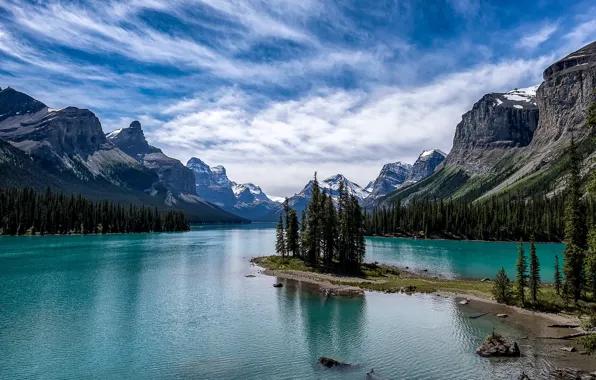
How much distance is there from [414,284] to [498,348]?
3520 centimetres

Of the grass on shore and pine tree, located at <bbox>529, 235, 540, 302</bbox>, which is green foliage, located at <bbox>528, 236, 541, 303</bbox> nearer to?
pine tree, located at <bbox>529, 235, 540, 302</bbox>

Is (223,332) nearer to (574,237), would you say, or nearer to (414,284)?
(414,284)

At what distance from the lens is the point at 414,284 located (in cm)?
6950

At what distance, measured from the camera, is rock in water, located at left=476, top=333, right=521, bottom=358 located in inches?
1344

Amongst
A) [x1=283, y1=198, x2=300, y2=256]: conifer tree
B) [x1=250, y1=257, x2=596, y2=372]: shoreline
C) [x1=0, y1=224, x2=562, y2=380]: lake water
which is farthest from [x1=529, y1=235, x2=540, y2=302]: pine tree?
[x1=283, y1=198, x2=300, y2=256]: conifer tree

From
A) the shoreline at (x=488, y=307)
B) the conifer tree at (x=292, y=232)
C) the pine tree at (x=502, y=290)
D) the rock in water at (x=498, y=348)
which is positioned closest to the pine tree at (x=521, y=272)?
the pine tree at (x=502, y=290)

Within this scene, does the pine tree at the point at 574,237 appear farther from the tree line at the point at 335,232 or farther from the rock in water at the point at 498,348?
the tree line at the point at 335,232

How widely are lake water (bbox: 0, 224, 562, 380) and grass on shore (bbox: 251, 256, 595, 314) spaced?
644cm

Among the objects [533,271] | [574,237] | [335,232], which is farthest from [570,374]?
[335,232]

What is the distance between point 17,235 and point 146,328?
7381 inches

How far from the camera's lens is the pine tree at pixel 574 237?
51812mm

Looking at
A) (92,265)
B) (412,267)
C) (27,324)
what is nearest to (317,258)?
(412,267)

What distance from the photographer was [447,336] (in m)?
40.7

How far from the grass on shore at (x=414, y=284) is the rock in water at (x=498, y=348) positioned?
1921 cm
